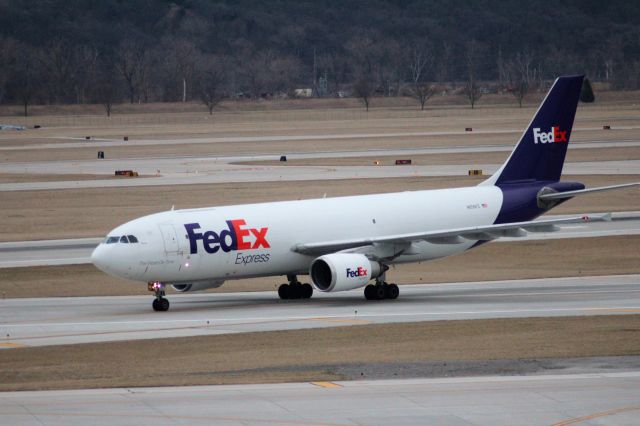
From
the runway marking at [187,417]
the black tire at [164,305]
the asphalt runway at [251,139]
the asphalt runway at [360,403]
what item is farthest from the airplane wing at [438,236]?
the asphalt runway at [251,139]

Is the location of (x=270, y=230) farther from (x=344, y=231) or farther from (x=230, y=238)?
(x=344, y=231)

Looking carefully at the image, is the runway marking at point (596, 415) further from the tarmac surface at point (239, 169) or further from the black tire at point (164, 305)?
the tarmac surface at point (239, 169)

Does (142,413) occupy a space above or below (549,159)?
below

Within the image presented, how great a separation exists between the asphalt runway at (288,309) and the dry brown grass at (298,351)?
171 cm

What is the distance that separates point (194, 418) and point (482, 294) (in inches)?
935

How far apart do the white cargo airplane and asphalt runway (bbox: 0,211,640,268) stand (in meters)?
5.69

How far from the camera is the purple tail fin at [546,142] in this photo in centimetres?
5312

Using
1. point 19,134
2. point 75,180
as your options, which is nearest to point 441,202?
point 75,180

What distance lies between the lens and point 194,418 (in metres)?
25.1

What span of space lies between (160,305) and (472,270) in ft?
53.3

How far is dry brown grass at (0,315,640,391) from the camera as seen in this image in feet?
101

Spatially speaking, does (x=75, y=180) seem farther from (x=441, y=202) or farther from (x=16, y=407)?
(x=16, y=407)

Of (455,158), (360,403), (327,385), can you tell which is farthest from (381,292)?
(455,158)

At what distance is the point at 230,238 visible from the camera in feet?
148
